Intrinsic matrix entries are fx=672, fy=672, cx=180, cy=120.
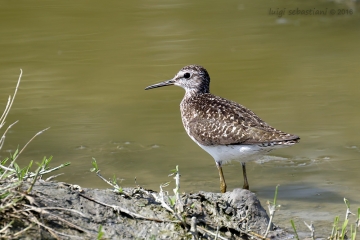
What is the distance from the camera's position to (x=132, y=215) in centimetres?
485

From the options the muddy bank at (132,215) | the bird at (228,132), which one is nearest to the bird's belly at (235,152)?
the bird at (228,132)

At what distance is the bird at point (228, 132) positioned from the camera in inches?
269

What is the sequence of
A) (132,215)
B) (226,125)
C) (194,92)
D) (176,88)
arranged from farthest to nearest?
(176,88) → (194,92) → (226,125) → (132,215)

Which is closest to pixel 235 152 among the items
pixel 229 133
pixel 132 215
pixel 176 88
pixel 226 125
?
pixel 229 133

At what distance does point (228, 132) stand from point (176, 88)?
4089mm

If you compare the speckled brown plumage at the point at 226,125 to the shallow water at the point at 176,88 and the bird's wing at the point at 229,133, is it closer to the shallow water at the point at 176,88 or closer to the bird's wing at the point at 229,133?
the bird's wing at the point at 229,133

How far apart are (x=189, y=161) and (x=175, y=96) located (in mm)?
2610

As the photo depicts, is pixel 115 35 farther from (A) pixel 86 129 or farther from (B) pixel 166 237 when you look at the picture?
(B) pixel 166 237

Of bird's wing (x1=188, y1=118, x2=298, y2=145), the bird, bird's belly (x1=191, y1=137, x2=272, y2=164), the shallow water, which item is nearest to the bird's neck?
the bird

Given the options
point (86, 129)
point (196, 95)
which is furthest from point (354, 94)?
point (86, 129)

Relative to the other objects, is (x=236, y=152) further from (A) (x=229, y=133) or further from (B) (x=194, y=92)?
(B) (x=194, y=92)

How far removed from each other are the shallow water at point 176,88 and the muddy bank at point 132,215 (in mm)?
910

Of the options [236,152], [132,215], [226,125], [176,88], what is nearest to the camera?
[132,215]

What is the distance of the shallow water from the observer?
A: 7668mm
